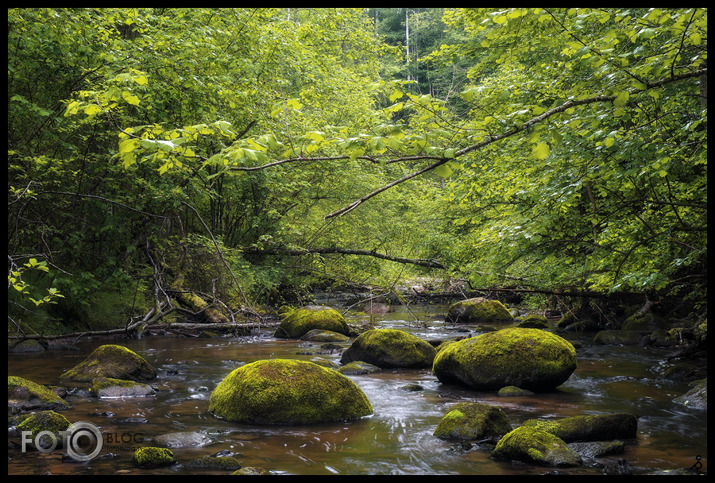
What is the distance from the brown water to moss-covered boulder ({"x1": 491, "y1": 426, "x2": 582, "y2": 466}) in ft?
0.43

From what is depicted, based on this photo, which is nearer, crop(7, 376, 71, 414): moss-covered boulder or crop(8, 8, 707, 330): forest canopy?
crop(8, 8, 707, 330): forest canopy

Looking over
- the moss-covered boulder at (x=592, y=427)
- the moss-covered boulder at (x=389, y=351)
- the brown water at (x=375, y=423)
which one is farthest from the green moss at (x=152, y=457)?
the moss-covered boulder at (x=389, y=351)

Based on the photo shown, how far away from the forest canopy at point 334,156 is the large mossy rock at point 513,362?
3.80ft

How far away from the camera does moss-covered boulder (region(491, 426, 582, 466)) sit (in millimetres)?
5734

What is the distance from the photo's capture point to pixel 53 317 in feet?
45.0

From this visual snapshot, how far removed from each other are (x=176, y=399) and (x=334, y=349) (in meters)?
5.32

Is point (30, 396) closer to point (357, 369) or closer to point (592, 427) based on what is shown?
point (357, 369)

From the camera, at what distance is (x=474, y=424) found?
6719 mm

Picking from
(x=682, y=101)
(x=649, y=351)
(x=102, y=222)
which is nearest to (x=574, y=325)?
(x=649, y=351)

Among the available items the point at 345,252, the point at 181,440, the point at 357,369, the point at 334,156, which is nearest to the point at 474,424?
the point at 181,440

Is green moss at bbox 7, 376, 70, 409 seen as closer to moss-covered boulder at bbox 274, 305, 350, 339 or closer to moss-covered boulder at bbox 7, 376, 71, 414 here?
moss-covered boulder at bbox 7, 376, 71, 414

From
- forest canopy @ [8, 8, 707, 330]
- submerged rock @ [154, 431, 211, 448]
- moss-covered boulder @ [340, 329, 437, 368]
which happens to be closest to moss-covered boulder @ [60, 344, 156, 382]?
forest canopy @ [8, 8, 707, 330]

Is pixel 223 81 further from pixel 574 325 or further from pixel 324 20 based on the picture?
pixel 574 325

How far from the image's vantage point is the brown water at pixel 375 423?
5.71m
